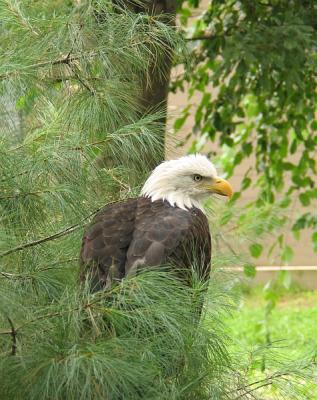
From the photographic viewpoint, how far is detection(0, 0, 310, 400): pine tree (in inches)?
104

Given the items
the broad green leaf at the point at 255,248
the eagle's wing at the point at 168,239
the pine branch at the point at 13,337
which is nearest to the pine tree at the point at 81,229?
the pine branch at the point at 13,337

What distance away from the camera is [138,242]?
3.36 meters

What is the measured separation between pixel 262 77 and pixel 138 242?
7.01ft

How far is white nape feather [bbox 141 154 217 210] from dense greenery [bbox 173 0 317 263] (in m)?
1.02

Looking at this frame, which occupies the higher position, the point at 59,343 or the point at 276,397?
the point at 59,343

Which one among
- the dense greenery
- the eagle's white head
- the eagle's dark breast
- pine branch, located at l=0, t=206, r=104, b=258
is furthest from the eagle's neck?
the dense greenery

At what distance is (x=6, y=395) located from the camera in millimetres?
2668

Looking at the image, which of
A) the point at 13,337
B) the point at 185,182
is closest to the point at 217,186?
the point at 185,182

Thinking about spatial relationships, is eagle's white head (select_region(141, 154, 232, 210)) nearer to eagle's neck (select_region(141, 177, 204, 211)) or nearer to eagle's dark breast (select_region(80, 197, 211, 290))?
eagle's neck (select_region(141, 177, 204, 211))

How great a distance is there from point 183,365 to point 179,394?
0.08 meters

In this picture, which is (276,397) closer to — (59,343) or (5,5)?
(59,343)

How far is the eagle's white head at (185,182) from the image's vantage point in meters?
3.79

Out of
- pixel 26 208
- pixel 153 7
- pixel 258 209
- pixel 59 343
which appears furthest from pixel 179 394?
pixel 258 209

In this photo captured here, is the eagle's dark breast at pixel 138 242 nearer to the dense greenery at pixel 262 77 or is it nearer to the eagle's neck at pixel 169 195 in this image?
the eagle's neck at pixel 169 195
